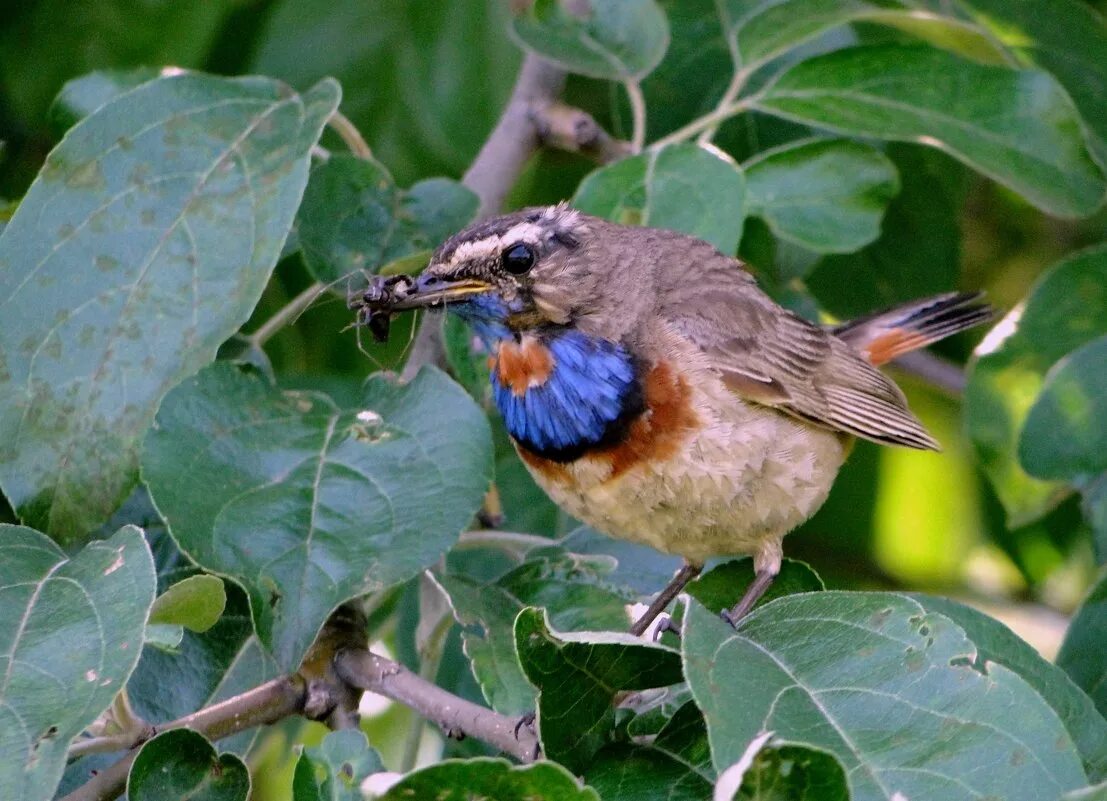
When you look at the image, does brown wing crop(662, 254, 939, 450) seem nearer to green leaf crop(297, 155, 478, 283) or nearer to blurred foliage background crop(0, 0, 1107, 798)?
blurred foliage background crop(0, 0, 1107, 798)

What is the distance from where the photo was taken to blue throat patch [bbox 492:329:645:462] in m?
3.47

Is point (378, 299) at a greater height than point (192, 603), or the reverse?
point (378, 299)

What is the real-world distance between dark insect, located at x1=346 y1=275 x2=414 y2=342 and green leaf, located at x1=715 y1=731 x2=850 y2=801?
1.60 meters

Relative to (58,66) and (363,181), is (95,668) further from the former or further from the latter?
(58,66)

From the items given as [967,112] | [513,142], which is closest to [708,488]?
[513,142]

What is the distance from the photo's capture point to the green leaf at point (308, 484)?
107 inches

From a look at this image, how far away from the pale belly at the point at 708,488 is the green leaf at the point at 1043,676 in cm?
51

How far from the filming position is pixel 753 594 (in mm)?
3348

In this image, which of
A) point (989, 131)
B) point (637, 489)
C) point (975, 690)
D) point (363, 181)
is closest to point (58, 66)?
point (363, 181)

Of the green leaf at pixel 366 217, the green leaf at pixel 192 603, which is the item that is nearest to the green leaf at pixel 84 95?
the green leaf at pixel 366 217

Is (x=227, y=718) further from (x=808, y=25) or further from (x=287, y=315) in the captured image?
(x=808, y=25)

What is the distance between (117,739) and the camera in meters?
2.61

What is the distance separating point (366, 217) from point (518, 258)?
0.51 meters

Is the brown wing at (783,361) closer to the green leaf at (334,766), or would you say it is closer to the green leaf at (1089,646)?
the green leaf at (1089,646)
